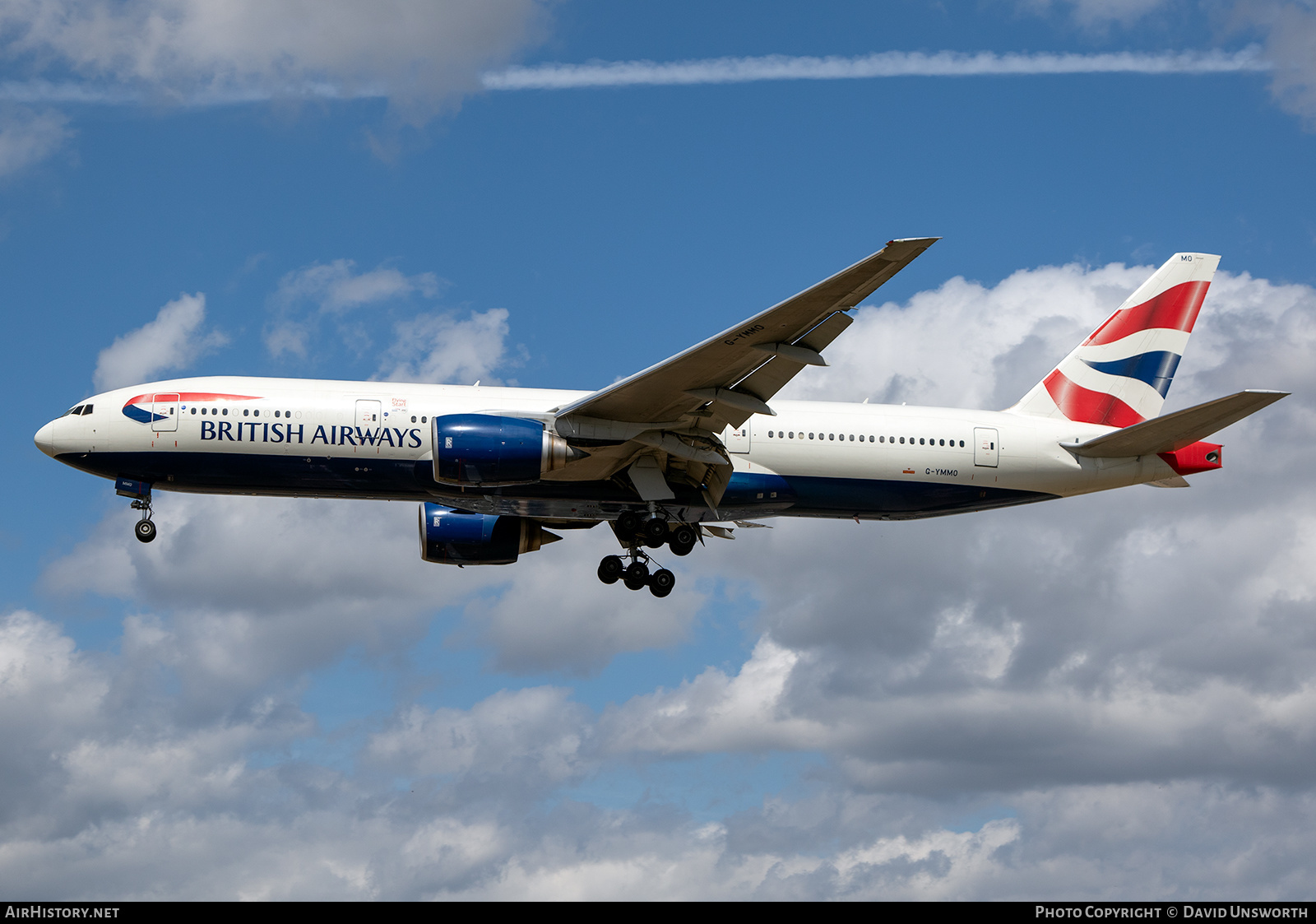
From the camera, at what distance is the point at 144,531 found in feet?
103

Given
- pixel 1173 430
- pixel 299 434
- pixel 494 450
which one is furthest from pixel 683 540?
pixel 1173 430

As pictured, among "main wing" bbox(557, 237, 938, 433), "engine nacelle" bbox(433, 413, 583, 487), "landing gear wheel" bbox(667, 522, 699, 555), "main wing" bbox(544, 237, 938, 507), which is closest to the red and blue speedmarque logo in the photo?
"engine nacelle" bbox(433, 413, 583, 487)

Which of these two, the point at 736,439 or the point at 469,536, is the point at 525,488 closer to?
the point at 469,536

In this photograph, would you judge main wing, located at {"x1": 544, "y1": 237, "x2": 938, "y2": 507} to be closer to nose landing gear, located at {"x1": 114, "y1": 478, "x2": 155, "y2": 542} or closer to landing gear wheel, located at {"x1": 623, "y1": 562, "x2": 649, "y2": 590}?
landing gear wheel, located at {"x1": 623, "y1": 562, "x2": 649, "y2": 590}

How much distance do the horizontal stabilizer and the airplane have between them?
0.22 ft

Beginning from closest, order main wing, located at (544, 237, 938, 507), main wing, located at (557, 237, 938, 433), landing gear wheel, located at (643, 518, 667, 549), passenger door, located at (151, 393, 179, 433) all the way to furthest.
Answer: main wing, located at (557, 237, 938, 433), main wing, located at (544, 237, 938, 507), passenger door, located at (151, 393, 179, 433), landing gear wheel, located at (643, 518, 667, 549)

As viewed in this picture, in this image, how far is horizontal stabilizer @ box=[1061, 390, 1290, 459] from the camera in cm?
2852

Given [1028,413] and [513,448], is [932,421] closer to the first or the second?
[1028,413]

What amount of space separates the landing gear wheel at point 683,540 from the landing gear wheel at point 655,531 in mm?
646

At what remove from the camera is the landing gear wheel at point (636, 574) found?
3303 centimetres

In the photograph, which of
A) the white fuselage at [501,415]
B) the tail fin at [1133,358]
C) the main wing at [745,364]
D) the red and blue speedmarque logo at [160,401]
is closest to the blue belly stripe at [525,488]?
the white fuselage at [501,415]

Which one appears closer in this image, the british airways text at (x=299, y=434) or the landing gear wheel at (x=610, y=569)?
the british airways text at (x=299, y=434)

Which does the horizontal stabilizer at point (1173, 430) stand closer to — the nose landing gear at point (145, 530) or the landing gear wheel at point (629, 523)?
the landing gear wheel at point (629, 523)
